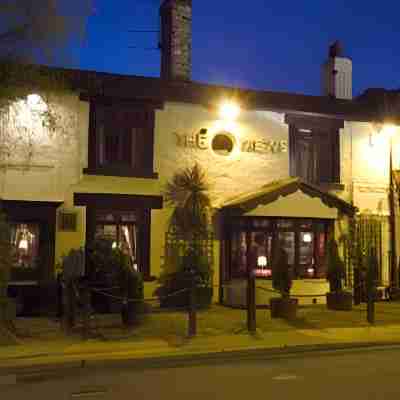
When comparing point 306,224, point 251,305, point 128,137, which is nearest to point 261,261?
point 306,224

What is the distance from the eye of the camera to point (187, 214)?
16.4 m

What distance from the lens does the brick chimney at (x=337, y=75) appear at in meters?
20.2

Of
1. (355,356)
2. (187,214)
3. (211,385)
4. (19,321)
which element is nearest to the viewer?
(211,385)

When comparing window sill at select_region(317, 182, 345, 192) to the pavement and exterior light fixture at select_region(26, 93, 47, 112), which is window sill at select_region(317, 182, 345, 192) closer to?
the pavement

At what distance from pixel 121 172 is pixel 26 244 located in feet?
10.1

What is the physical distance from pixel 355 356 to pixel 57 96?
31.6ft

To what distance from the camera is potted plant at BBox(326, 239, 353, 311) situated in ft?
52.9

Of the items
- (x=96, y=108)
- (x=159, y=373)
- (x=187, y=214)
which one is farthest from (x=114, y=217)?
(x=159, y=373)

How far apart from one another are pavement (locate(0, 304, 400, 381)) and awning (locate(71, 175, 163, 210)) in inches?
170

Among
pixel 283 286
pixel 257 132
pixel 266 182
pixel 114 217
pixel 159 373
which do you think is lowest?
pixel 159 373

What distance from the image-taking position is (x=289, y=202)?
1697 centimetres

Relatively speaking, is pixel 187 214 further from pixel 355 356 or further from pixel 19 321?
pixel 355 356

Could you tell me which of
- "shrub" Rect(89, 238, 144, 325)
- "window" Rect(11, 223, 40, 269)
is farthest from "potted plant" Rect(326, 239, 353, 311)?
"window" Rect(11, 223, 40, 269)

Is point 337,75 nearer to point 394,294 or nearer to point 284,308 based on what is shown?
point 394,294
